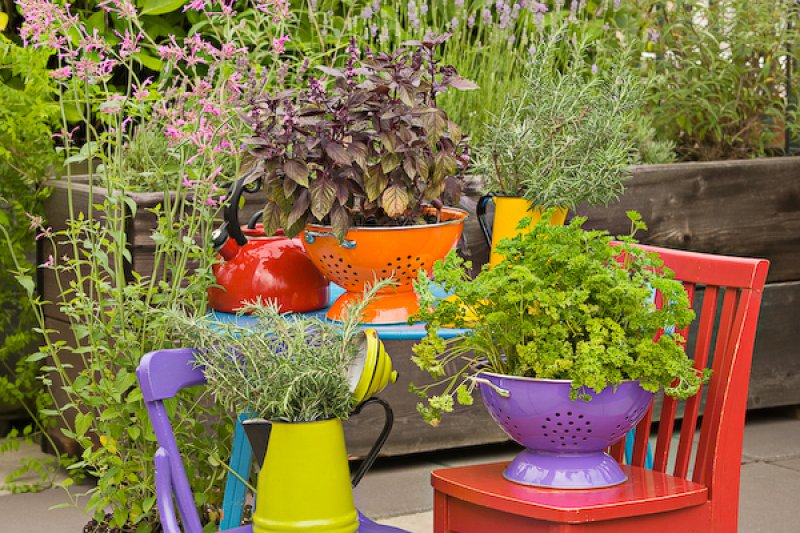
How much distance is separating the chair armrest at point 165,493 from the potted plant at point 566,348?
42 centimetres

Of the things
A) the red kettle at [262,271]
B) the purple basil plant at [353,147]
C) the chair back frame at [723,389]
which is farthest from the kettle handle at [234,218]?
the chair back frame at [723,389]

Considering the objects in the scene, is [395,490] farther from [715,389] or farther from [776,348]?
[715,389]

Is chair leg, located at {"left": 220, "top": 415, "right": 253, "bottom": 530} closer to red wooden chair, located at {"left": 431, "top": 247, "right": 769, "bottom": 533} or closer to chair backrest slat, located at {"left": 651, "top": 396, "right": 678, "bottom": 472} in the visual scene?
red wooden chair, located at {"left": 431, "top": 247, "right": 769, "bottom": 533}

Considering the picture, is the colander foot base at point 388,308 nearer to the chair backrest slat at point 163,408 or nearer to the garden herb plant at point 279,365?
the garden herb plant at point 279,365

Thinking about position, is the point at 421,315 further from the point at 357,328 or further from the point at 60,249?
the point at 60,249

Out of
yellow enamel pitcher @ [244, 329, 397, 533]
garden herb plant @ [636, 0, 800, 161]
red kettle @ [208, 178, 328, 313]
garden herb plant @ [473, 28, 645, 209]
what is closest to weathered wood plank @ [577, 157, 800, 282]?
garden herb plant @ [636, 0, 800, 161]

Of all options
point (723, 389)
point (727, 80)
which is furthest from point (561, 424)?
point (727, 80)

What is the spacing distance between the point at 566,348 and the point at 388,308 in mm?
584

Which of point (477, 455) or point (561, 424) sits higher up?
point (561, 424)

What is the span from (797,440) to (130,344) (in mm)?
2647

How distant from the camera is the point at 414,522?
339 cm

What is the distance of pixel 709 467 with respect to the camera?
2.00 meters

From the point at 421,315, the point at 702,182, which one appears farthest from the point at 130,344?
the point at 702,182

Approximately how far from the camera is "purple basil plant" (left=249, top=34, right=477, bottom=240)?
2.23m
